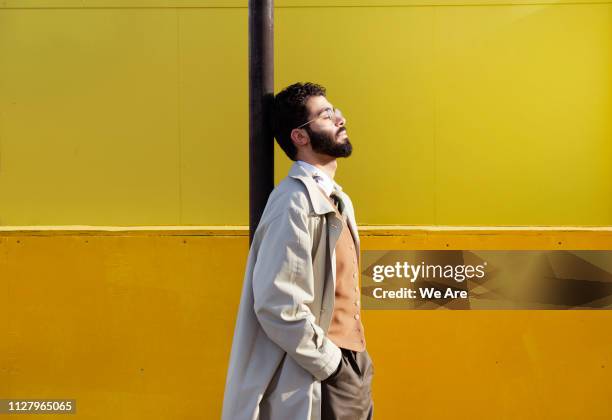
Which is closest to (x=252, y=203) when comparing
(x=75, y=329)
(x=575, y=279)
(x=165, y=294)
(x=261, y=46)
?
(x=261, y=46)

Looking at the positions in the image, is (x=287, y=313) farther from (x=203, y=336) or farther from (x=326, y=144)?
(x=203, y=336)

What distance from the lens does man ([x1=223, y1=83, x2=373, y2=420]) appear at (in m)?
1.94

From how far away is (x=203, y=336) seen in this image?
390 centimetres

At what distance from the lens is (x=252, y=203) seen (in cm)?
235

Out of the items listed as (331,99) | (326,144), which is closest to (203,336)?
(331,99)

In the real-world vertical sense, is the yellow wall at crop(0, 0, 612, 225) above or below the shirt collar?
above

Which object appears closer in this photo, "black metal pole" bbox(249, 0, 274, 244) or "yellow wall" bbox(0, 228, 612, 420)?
"black metal pole" bbox(249, 0, 274, 244)

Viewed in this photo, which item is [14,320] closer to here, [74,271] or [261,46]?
[74,271]

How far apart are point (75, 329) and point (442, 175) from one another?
2508 mm

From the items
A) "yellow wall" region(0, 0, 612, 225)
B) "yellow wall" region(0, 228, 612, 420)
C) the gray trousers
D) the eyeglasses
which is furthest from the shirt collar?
"yellow wall" region(0, 0, 612, 225)

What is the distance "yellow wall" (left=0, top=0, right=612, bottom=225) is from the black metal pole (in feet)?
6.28

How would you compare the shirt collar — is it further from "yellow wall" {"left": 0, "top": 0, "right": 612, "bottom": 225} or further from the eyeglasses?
"yellow wall" {"left": 0, "top": 0, "right": 612, "bottom": 225}

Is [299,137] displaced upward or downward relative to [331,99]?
downward

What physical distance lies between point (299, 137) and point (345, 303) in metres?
0.59
